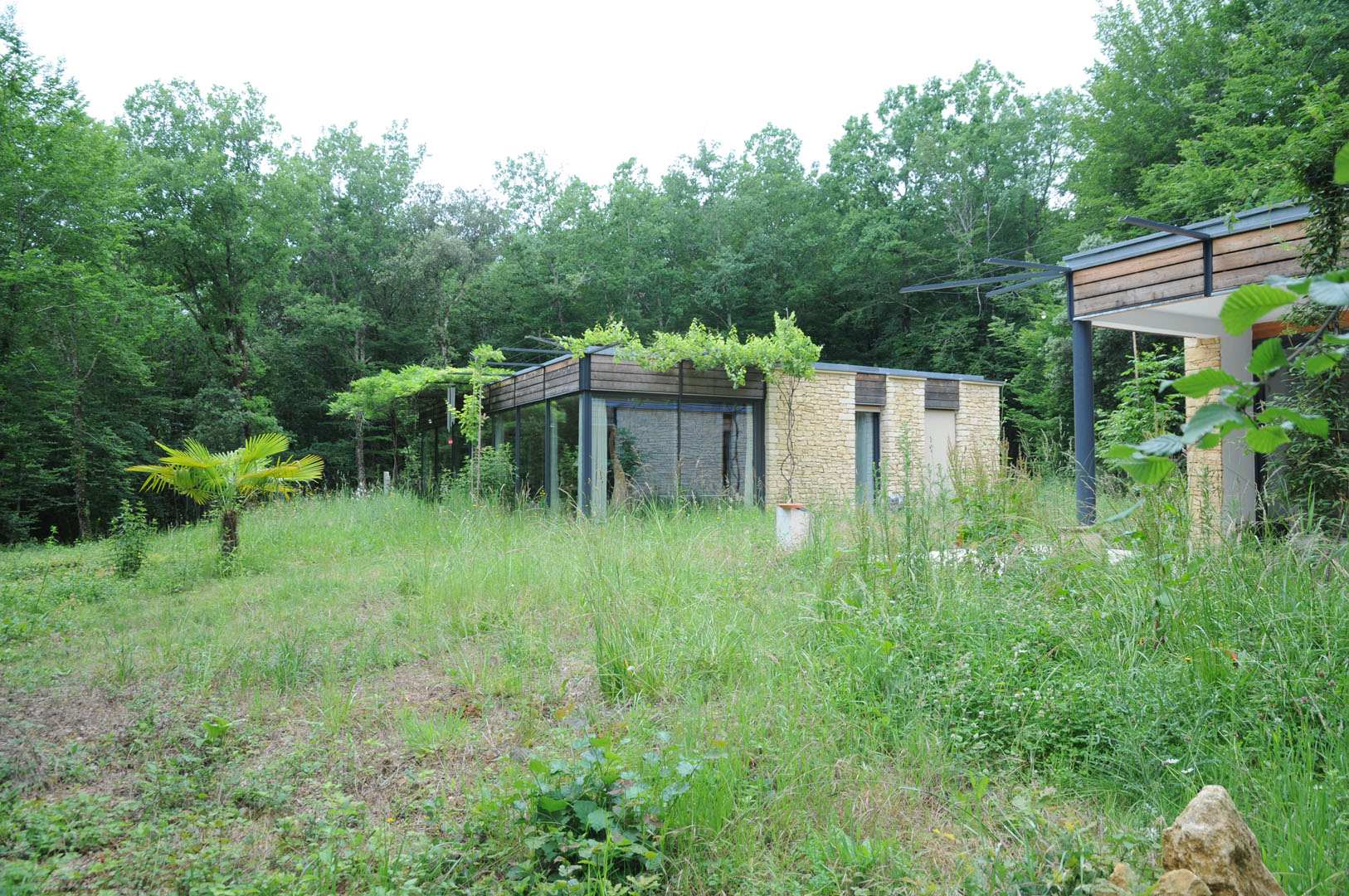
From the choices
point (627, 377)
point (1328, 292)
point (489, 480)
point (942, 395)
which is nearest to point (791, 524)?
point (627, 377)

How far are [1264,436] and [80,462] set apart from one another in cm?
1991

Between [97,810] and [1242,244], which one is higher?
[1242,244]

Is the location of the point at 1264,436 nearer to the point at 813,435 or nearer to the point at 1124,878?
the point at 1124,878

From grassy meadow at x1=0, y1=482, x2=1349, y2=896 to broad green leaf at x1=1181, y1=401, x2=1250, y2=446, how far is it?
134 centimetres

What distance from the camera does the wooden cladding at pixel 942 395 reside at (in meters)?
14.5

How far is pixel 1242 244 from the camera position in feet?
20.0

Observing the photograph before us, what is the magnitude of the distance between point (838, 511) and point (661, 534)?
123cm

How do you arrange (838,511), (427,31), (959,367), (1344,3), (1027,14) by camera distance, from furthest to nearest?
(959,367) → (1344,3) → (1027,14) → (427,31) → (838,511)

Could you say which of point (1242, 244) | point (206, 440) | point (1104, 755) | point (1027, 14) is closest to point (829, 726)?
point (1104, 755)

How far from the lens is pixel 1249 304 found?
2.81ft

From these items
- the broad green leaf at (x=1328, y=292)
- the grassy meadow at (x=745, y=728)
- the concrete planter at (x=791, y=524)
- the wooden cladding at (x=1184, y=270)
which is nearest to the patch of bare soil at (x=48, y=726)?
the grassy meadow at (x=745, y=728)

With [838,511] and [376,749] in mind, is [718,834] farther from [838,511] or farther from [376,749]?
[838,511]

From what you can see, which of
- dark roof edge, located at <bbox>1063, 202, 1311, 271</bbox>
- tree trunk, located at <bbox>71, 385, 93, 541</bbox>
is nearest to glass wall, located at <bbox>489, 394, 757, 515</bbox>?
dark roof edge, located at <bbox>1063, 202, 1311, 271</bbox>

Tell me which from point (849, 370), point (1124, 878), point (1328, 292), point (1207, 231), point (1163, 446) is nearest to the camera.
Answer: point (1328, 292)
